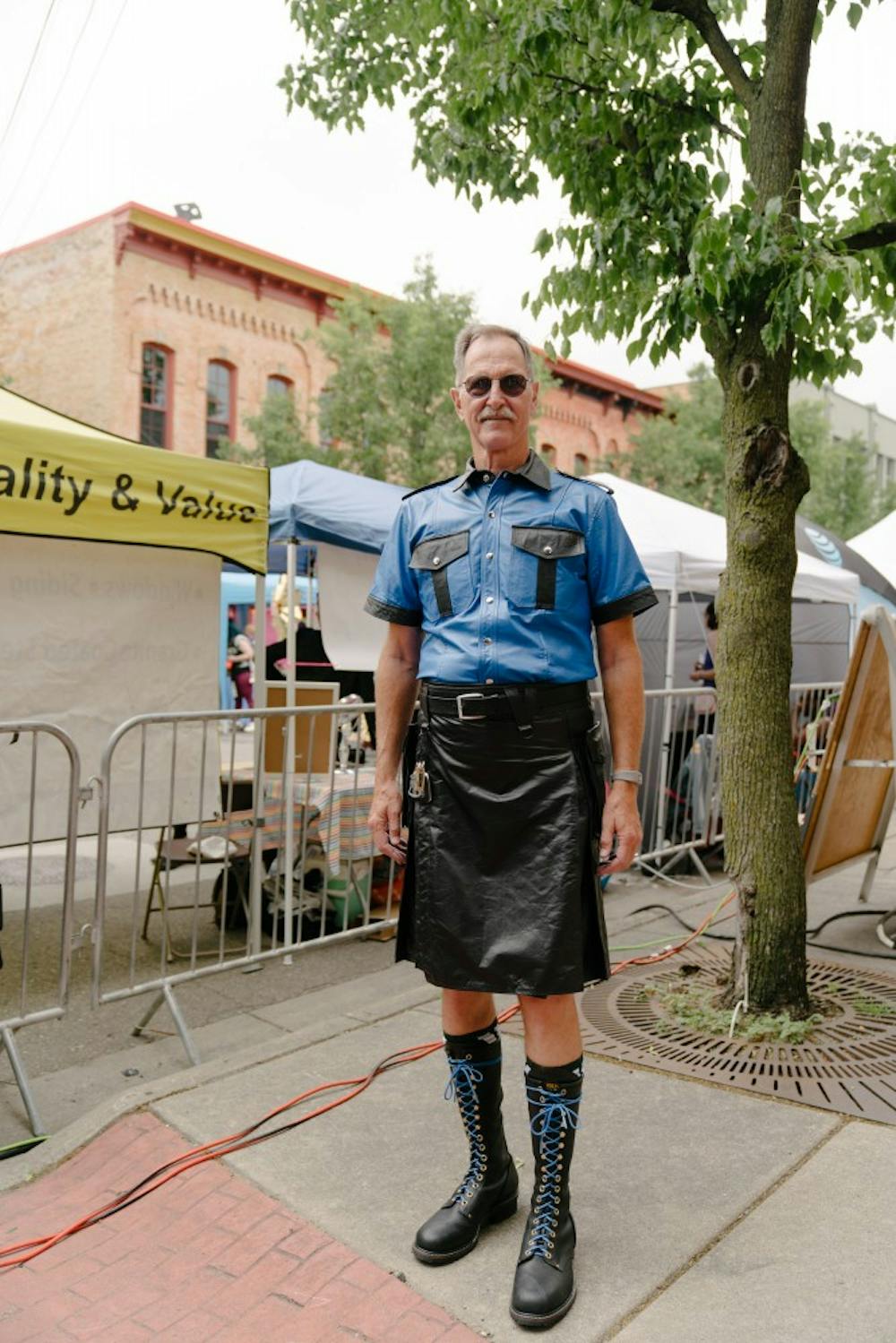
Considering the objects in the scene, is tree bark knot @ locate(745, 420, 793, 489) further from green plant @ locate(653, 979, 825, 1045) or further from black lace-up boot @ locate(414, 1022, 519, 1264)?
black lace-up boot @ locate(414, 1022, 519, 1264)

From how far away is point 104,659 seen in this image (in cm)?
579

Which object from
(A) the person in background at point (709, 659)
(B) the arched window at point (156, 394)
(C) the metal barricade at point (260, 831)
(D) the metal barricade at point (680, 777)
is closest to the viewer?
(C) the metal barricade at point (260, 831)

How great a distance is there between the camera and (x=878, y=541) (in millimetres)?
16203

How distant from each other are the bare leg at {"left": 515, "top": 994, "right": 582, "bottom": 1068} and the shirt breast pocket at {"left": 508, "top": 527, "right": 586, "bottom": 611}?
3.04ft

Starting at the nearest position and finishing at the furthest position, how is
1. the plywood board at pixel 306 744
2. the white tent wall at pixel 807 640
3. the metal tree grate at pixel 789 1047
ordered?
the metal tree grate at pixel 789 1047 < the plywood board at pixel 306 744 < the white tent wall at pixel 807 640

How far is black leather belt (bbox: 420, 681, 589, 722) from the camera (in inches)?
104

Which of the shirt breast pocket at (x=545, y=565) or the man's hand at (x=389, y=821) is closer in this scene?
the shirt breast pocket at (x=545, y=565)

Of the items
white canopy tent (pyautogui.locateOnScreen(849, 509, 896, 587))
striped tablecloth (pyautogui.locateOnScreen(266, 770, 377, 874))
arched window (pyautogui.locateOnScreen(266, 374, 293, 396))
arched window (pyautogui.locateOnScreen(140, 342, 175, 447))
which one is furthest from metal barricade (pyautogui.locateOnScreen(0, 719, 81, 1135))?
arched window (pyautogui.locateOnScreen(266, 374, 293, 396))

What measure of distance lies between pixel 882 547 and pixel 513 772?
14.8 metres

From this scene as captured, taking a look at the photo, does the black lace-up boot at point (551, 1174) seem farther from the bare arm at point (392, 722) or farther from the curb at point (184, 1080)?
the curb at point (184, 1080)

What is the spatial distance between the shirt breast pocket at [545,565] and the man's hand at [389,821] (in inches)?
24.0

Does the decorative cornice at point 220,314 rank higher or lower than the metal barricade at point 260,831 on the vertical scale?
higher

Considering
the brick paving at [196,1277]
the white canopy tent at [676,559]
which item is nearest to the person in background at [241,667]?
the white canopy tent at [676,559]

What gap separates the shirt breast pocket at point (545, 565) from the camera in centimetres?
268
